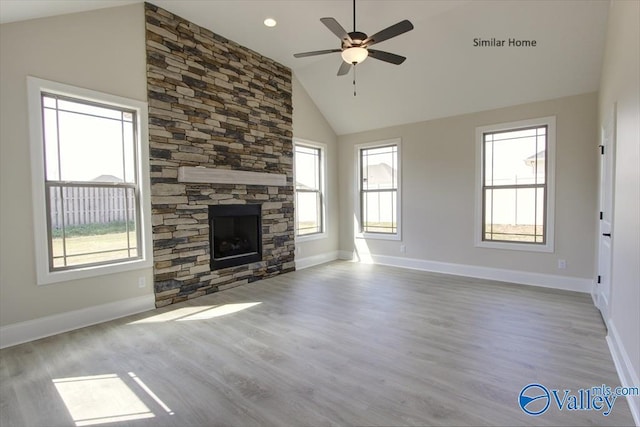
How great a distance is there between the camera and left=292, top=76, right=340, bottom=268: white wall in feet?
20.6

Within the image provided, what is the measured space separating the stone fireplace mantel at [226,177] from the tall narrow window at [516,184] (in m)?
3.52

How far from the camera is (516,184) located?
5.19 metres

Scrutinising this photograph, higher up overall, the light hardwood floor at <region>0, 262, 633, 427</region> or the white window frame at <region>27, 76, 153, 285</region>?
the white window frame at <region>27, 76, 153, 285</region>

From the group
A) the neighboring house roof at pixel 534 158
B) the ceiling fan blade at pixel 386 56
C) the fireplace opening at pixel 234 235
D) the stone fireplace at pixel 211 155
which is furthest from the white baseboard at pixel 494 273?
the ceiling fan blade at pixel 386 56

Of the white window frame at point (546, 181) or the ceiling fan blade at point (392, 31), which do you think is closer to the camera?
the ceiling fan blade at point (392, 31)

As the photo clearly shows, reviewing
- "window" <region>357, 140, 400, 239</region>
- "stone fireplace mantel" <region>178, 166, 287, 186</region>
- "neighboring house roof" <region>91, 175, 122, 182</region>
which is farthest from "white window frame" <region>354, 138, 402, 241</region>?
"neighboring house roof" <region>91, 175, 122, 182</region>

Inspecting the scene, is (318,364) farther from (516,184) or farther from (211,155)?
(516,184)

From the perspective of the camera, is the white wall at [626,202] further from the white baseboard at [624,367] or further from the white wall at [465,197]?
the white wall at [465,197]

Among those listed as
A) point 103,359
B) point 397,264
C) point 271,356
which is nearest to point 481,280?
point 397,264

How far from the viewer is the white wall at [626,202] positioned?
209 cm

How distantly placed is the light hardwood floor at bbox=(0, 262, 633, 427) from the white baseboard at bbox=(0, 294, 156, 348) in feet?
0.38

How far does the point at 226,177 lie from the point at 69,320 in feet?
8.24

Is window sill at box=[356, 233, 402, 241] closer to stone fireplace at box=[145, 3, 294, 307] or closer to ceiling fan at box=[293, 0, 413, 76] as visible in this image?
stone fireplace at box=[145, 3, 294, 307]

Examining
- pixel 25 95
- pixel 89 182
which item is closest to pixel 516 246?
pixel 89 182
